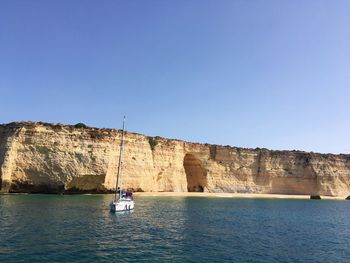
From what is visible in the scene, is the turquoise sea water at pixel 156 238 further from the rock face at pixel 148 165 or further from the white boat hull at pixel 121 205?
the rock face at pixel 148 165

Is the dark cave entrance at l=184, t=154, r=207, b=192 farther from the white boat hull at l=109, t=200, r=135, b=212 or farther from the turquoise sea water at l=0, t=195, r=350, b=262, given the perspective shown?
the turquoise sea water at l=0, t=195, r=350, b=262

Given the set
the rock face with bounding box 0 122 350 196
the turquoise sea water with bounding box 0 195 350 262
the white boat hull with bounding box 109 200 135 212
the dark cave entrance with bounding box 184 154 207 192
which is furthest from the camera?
the dark cave entrance with bounding box 184 154 207 192

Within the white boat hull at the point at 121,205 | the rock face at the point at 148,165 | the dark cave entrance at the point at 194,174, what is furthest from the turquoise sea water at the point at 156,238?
the dark cave entrance at the point at 194,174

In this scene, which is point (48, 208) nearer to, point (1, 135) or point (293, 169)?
point (1, 135)

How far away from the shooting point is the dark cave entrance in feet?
252

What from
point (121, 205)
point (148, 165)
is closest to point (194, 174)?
point (148, 165)

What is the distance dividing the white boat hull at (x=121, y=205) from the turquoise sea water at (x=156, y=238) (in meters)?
0.82

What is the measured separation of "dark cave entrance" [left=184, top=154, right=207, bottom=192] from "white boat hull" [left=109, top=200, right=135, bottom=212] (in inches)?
1610

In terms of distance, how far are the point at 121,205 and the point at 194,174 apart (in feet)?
148

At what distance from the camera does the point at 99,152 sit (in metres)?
55.9

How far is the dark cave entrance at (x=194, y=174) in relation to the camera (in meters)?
76.9

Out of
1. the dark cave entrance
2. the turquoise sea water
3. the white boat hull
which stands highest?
the dark cave entrance

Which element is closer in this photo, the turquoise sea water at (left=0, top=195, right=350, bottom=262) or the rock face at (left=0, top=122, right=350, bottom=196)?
the turquoise sea water at (left=0, top=195, right=350, bottom=262)

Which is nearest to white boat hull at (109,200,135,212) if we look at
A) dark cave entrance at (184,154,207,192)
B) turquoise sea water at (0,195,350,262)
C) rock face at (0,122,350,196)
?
turquoise sea water at (0,195,350,262)
